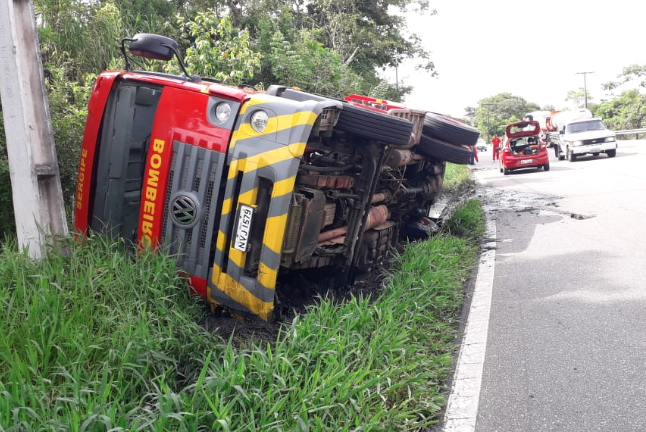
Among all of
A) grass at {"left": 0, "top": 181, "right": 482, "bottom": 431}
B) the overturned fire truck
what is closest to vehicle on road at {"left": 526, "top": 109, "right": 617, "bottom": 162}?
the overturned fire truck

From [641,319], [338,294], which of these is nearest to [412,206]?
[338,294]

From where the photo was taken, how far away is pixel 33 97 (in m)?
3.48

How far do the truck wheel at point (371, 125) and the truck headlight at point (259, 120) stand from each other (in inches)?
27.3

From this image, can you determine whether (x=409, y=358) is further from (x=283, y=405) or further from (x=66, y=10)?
(x=66, y=10)

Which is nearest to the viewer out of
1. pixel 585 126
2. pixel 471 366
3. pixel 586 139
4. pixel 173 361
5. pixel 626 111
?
pixel 173 361

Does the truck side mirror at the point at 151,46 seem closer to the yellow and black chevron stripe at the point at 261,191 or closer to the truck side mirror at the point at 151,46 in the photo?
the truck side mirror at the point at 151,46

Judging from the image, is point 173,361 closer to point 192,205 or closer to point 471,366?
point 192,205

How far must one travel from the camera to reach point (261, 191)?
10.8 feet

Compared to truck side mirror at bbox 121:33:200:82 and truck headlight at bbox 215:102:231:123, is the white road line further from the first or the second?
truck side mirror at bbox 121:33:200:82

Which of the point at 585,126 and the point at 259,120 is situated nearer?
the point at 259,120

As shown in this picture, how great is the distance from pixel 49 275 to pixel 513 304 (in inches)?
128

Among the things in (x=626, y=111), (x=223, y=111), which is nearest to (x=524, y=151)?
(x=223, y=111)

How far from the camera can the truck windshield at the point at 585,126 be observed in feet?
69.2

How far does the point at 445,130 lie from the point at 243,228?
3.74 meters
